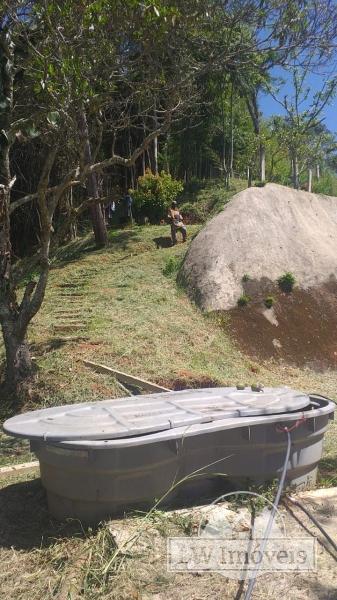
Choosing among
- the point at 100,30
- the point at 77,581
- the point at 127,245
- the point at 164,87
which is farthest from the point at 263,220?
the point at 77,581

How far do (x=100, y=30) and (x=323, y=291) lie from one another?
7331 millimetres

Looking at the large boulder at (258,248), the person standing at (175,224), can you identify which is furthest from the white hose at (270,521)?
the person standing at (175,224)

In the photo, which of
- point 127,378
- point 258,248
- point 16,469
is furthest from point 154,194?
point 16,469

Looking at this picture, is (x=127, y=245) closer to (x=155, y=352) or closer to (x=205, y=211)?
(x=205, y=211)

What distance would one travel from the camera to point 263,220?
13.2 metres

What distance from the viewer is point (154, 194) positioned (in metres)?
17.0

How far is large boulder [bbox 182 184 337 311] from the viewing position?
38.0ft

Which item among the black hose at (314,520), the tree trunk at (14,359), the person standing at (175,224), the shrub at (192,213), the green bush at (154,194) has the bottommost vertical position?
the black hose at (314,520)

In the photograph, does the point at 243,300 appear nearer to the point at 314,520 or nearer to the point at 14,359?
the point at 14,359

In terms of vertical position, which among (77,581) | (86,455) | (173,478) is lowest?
(77,581)

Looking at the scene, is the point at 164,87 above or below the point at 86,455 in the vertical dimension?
above

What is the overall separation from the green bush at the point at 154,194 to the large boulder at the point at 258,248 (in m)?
Result: 3.50

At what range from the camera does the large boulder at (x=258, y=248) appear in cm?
1158

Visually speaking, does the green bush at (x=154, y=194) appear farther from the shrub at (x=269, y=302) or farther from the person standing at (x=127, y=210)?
the shrub at (x=269, y=302)
